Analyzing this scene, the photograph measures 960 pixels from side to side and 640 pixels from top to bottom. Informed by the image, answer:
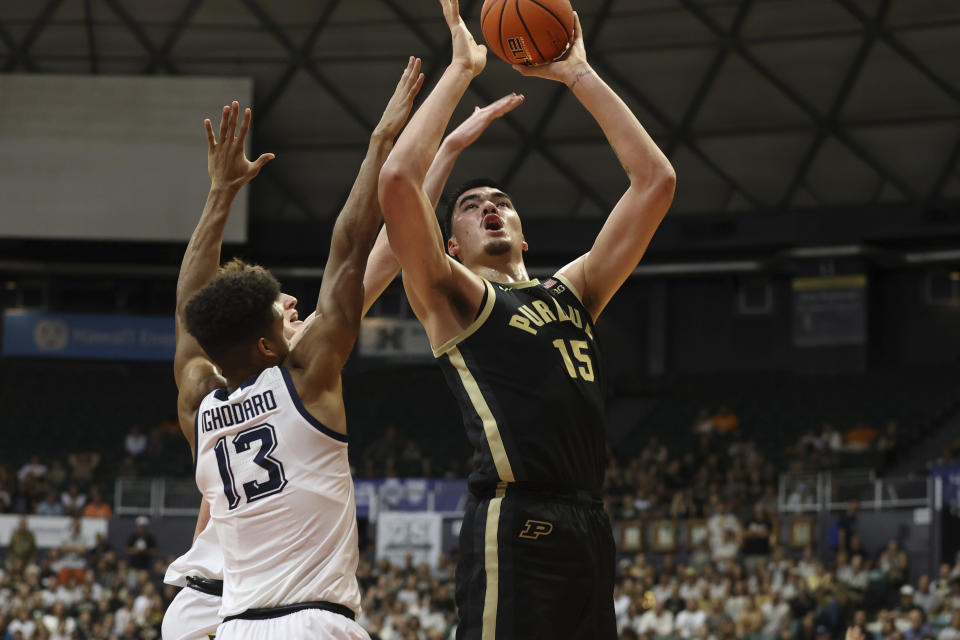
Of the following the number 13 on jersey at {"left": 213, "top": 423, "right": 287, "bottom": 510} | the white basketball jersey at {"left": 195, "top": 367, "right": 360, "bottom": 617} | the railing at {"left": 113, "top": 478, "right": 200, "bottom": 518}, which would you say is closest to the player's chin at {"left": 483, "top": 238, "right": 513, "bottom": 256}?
the white basketball jersey at {"left": 195, "top": 367, "right": 360, "bottom": 617}

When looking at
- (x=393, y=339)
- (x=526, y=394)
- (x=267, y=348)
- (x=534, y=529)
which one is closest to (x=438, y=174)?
(x=526, y=394)

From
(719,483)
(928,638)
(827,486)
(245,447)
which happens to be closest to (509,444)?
(245,447)

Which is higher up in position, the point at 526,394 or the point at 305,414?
the point at 526,394

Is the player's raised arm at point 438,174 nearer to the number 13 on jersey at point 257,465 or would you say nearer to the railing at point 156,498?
the number 13 on jersey at point 257,465

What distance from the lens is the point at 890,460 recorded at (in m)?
24.3

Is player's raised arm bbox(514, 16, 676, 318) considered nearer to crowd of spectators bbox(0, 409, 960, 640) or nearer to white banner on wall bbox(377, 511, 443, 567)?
crowd of spectators bbox(0, 409, 960, 640)

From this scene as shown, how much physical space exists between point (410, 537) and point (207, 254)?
17.6 m

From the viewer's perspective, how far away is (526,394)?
450cm

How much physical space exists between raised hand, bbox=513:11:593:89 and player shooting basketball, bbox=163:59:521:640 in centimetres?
18

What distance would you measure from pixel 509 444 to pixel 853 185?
23.9 m

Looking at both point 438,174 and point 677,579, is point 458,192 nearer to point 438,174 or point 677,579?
point 438,174

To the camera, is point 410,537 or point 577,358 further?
point 410,537

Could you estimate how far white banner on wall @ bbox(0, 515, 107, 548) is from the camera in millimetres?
23391

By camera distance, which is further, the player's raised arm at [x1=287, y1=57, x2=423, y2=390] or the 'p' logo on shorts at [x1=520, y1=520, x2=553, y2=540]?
the 'p' logo on shorts at [x1=520, y1=520, x2=553, y2=540]
